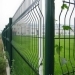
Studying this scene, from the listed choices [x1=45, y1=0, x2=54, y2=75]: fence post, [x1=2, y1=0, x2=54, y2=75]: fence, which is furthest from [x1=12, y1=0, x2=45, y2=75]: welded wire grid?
[x1=45, y1=0, x2=54, y2=75]: fence post

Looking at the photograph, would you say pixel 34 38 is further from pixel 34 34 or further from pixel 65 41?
pixel 65 41

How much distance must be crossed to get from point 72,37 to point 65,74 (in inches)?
11.5

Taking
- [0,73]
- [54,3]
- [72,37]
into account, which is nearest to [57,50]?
[72,37]

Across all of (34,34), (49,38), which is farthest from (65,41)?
(34,34)

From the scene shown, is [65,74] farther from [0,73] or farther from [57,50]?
[0,73]

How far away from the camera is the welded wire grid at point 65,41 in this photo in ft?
4.78

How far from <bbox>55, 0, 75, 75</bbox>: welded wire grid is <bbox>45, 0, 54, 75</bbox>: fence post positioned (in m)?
0.08

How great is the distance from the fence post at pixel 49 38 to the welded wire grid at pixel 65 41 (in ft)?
0.26

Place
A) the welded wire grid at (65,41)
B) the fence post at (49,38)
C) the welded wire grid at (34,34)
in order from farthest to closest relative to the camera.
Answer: the welded wire grid at (34,34)
the welded wire grid at (65,41)
the fence post at (49,38)

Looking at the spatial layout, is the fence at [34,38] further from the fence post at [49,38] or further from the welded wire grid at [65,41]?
the welded wire grid at [65,41]

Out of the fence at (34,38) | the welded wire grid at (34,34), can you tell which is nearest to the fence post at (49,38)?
the fence at (34,38)

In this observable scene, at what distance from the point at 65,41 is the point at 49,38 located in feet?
0.69

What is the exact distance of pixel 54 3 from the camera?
1.34m

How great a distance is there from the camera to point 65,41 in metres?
1.53
